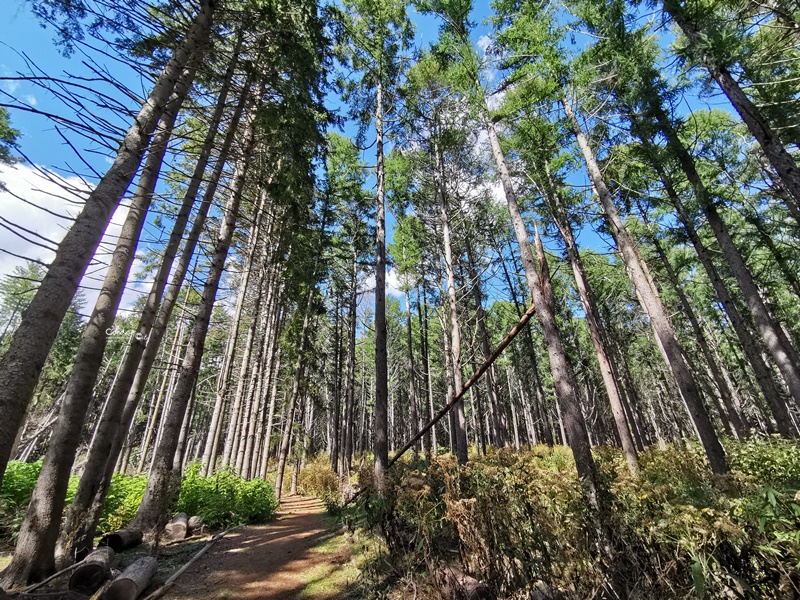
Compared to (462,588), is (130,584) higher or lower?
lower

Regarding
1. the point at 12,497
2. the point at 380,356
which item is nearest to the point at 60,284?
the point at 380,356

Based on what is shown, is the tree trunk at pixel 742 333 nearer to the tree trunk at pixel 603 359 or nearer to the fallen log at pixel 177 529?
the tree trunk at pixel 603 359

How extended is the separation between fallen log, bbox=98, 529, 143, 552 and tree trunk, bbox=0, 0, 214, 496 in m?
1.91

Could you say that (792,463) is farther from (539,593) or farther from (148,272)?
(148,272)

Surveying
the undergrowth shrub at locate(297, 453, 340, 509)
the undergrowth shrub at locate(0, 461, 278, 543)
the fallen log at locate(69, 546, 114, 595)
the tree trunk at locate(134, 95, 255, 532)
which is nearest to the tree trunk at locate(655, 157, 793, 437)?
the tree trunk at locate(134, 95, 255, 532)

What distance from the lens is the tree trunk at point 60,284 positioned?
9.83ft

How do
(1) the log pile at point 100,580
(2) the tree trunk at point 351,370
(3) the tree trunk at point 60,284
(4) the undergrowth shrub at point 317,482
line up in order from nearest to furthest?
(3) the tree trunk at point 60,284 → (1) the log pile at point 100,580 → (4) the undergrowth shrub at point 317,482 → (2) the tree trunk at point 351,370

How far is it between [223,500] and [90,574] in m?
4.58

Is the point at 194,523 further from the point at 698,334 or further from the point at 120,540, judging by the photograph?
the point at 698,334

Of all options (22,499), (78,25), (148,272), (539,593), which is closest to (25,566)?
(22,499)

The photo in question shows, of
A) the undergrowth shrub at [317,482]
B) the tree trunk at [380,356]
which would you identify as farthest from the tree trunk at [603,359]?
the undergrowth shrub at [317,482]

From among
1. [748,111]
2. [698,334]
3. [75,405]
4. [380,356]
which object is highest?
[748,111]

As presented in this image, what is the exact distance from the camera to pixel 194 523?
23.9ft

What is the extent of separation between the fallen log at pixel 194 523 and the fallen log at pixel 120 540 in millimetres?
1535
